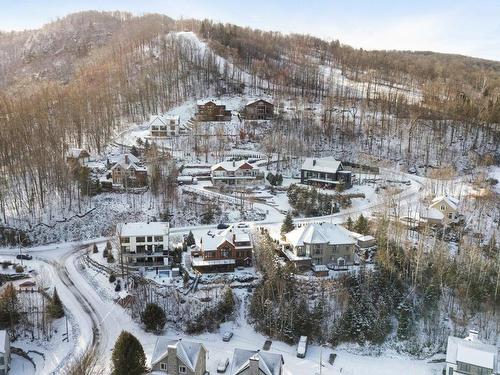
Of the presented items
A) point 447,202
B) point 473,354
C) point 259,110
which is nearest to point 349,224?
point 447,202

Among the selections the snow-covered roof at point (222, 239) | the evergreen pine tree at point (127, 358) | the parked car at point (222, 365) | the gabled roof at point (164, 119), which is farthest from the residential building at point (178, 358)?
the gabled roof at point (164, 119)

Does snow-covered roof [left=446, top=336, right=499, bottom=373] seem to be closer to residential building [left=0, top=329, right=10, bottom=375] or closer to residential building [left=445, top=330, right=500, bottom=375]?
residential building [left=445, top=330, right=500, bottom=375]

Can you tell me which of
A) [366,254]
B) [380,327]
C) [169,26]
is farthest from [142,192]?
[169,26]

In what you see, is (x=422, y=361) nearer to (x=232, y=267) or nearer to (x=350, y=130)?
(x=232, y=267)

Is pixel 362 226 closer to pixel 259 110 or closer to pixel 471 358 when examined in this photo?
pixel 471 358

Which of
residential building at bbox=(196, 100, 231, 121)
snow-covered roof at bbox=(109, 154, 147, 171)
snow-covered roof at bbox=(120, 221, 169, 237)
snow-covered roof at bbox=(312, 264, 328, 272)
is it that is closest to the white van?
snow-covered roof at bbox=(312, 264, 328, 272)
